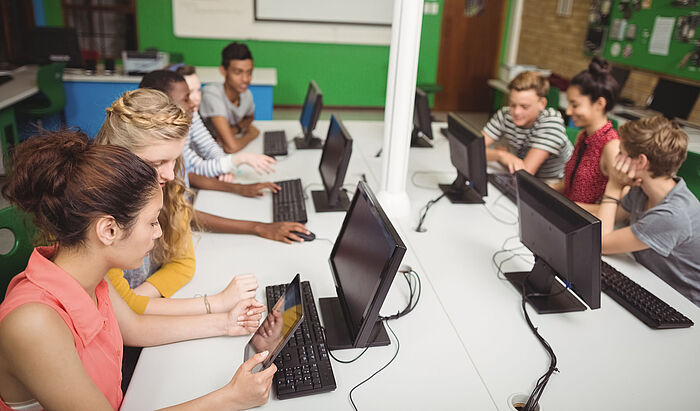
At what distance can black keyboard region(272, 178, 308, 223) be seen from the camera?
6.69ft

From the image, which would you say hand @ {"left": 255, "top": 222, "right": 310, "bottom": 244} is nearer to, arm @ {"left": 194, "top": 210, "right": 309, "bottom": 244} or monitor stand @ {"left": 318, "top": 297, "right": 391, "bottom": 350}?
arm @ {"left": 194, "top": 210, "right": 309, "bottom": 244}

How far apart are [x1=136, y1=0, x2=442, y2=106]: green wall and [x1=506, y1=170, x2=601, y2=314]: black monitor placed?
4433 mm

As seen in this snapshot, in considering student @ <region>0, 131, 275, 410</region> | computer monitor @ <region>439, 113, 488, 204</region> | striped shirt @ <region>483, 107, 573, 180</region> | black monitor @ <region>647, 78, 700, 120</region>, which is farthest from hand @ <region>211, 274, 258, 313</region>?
black monitor @ <region>647, 78, 700, 120</region>

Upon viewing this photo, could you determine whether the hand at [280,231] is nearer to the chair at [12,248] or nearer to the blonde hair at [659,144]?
the chair at [12,248]

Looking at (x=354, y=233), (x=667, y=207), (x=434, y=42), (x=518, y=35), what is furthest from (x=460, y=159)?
(x=518, y=35)

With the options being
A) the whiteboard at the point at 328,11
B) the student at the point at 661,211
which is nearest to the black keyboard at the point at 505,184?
the student at the point at 661,211

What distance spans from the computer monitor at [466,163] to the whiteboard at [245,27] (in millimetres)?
3955

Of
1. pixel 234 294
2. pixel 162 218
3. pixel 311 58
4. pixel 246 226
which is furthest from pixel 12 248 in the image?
pixel 311 58

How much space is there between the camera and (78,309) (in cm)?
96

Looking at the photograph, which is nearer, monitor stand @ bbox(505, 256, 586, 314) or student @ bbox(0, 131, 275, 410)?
student @ bbox(0, 131, 275, 410)

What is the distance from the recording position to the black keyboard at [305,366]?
1146mm

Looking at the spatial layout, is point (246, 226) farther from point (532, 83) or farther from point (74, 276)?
point (532, 83)

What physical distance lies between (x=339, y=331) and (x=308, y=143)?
1.81m

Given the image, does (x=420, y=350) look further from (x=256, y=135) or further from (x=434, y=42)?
(x=434, y=42)
